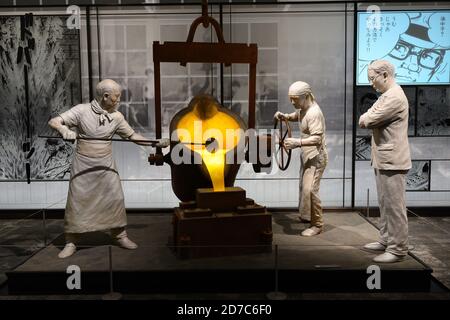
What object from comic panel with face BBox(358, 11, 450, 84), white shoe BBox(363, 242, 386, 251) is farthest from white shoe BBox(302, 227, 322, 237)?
comic panel with face BBox(358, 11, 450, 84)

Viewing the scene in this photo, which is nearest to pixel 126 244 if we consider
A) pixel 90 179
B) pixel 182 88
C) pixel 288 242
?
pixel 90 179

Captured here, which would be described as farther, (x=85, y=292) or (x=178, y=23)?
(x=178, y=23)

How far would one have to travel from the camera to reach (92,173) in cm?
438

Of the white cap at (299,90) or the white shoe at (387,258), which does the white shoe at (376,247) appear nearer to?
the white shoe at (387,258)

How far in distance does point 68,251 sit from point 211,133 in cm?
156

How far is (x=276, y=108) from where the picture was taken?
6086 mm

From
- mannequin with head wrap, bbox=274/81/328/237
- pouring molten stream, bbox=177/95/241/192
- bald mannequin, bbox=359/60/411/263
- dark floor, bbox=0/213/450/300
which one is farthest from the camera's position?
mannequin with head wrap, bbox=274/81/328/237

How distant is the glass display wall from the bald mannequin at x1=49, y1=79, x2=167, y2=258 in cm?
165

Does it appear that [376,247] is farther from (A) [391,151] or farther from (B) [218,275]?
(B) [218,275]

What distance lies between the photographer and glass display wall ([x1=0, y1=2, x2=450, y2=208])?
5930mm

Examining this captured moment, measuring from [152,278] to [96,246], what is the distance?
0.79 meters

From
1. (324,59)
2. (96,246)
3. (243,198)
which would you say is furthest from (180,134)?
(324,59)

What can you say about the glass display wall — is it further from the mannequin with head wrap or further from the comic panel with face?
the mannequin with head wrap

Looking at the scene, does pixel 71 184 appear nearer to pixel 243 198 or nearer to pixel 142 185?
pixel 243 198
